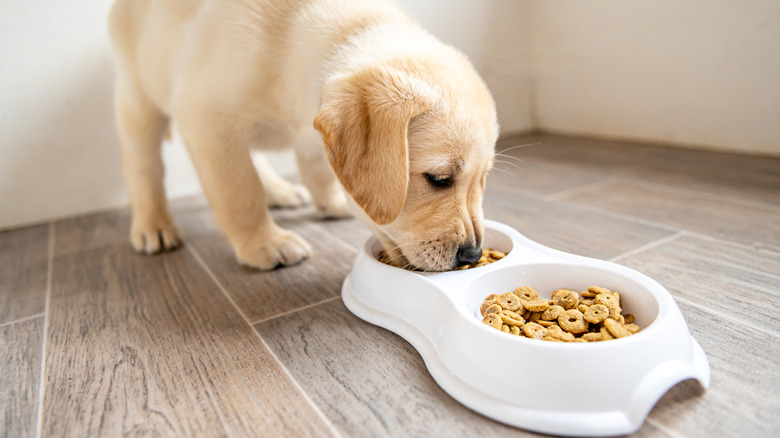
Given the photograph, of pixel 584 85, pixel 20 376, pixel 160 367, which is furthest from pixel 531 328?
pixel 584 85

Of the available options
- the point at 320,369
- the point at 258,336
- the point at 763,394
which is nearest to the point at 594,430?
the point at 763,394

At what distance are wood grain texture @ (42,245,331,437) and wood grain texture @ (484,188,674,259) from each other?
3.46 ft

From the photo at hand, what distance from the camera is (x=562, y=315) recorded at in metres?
1.09

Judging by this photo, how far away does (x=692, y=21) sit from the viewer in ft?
8.78

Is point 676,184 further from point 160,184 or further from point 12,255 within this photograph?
point 12,255

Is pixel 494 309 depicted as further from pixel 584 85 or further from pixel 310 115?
pixel 584 85

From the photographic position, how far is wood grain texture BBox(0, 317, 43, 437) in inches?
40.9

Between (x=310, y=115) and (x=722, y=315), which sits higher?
(x=310, y=115)

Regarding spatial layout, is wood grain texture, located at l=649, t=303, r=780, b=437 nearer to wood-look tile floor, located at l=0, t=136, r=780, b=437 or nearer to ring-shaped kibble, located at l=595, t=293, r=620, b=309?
wood-look tile floor, located at l=0, t=136, r=780, b=437

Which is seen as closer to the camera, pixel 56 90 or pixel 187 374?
pixel 187 374

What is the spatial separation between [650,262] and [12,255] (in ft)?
7.74

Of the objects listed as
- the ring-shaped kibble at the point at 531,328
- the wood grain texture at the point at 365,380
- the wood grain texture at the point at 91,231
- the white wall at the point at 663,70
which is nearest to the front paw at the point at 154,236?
the wood grain texture at the point at 91,231

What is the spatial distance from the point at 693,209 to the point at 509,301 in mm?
1222

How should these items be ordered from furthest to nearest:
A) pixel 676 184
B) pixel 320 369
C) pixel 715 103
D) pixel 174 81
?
1. pixel 715 103
2. pixel 676 184
3. pixel 174 81
4. pixel 320 369
